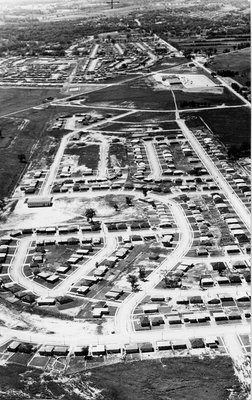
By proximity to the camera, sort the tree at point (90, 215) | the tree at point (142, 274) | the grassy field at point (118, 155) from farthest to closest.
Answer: the grassy field at point (118, 155) < the tree at point (90, 215) < the tree at point (142, 274)

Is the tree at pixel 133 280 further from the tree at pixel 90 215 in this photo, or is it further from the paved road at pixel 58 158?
the paved road at pixel 58 158

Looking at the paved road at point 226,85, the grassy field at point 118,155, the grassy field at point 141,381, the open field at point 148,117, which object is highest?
the grassy field at point 141,381

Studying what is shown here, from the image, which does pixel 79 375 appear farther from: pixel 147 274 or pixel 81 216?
pixel 81 216

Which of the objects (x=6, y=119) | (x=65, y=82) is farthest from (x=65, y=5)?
(x=6, y=119)

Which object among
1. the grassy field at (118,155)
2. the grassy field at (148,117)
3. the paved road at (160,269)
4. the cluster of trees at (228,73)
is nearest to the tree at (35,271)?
the paved road at (160,269)

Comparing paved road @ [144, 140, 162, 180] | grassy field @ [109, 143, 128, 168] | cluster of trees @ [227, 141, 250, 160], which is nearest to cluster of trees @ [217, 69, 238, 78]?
paved road @ [144, 140, 162, 180]

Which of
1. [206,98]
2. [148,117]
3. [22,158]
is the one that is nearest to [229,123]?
[148,117]
